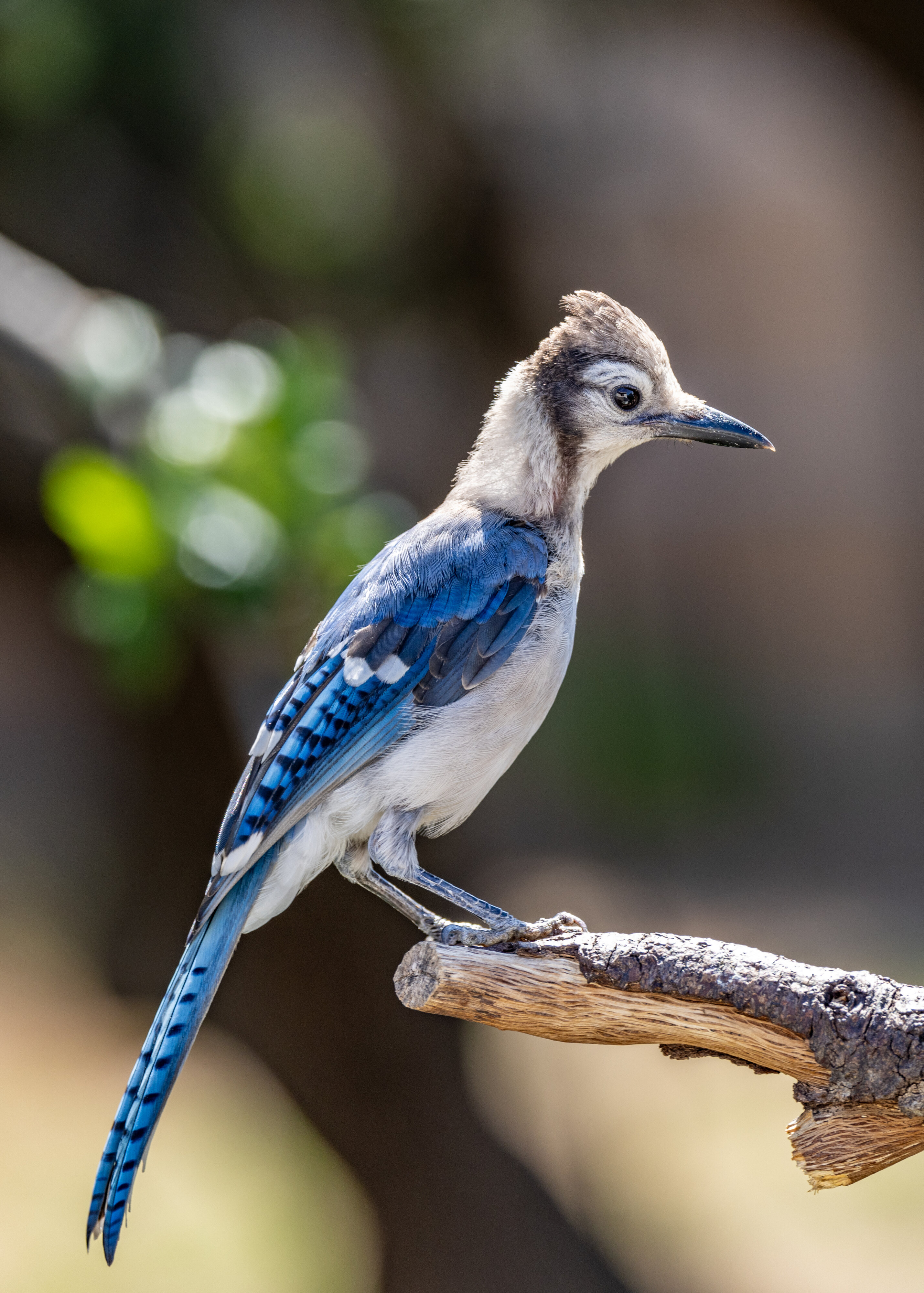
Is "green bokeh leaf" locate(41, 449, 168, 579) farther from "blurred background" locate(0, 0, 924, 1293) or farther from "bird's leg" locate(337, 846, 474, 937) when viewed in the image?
"bird's leg" locate(337, 846, 474, 937)

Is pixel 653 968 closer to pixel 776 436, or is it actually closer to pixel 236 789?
pixel 236 789

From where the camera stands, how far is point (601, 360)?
7.61ft

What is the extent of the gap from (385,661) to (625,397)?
2.25 feet

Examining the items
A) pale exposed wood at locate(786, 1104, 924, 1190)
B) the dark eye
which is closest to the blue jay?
the dark eye

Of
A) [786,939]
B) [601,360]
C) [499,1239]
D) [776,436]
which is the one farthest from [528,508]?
[776,436]

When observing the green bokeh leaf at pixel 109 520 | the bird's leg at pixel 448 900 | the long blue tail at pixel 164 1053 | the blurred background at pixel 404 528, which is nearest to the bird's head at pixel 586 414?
the bird's leg at pixel 448 900

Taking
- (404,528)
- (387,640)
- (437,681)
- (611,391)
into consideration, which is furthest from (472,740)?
(404,528)

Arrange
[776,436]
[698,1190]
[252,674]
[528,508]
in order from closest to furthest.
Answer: [528,508], [252,674], [698,1190], [776,436]

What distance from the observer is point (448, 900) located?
2.05 m

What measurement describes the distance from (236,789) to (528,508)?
2.42 ft

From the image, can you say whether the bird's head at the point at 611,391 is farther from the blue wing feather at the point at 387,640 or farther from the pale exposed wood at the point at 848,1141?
the pale exposed wood at the point at 848,1141

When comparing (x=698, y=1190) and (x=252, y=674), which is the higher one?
(x=252, y=674)

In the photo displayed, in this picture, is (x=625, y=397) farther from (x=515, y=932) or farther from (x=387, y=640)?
(x=515, y=932)

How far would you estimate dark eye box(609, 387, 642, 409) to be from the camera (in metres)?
2.32
